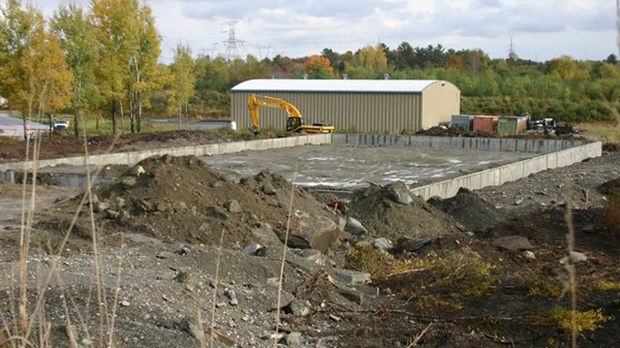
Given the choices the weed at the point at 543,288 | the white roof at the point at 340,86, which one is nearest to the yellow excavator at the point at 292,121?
the white roof at the point at 340,86

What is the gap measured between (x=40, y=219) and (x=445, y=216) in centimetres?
681

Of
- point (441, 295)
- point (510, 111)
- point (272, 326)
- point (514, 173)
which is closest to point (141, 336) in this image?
point (272, 326)

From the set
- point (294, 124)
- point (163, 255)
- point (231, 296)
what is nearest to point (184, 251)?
point (163, 255)

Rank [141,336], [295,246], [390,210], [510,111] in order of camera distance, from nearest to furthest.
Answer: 1. [141,336]
2. [295,246]
3. [390,210]
4. [510,111]

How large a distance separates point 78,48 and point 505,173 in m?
17.3

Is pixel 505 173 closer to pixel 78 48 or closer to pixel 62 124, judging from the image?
pixel 78 48

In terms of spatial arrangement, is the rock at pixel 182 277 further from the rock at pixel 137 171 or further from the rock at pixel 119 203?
the rock at pixel 137 171

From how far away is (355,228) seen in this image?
14000 mm

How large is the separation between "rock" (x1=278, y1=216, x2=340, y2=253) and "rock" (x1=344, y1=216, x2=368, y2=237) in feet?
4.48

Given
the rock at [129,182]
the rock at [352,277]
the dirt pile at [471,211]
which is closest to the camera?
the rock at [352,277]

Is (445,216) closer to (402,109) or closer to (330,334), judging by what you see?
(330,334)

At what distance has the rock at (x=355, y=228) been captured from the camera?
14.0 meters

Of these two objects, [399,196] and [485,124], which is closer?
[399,196]

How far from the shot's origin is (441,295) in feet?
30.8
